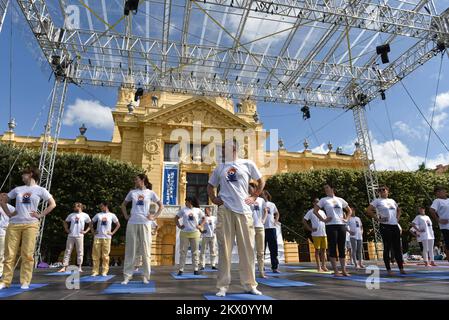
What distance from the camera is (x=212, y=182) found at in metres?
4.00

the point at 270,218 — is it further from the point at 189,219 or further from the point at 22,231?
the point at 22,231

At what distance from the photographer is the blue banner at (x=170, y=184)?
21.2 meters

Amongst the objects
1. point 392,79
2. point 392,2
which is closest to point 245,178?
point 392,2

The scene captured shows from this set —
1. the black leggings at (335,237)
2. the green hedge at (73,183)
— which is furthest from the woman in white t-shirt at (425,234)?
the green hedge at (73,183)

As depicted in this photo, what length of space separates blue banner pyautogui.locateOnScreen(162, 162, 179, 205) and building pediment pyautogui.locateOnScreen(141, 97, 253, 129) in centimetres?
349

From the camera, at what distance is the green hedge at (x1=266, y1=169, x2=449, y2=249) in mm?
18172

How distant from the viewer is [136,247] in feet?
16.4

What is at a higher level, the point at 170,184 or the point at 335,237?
the point at 170,184

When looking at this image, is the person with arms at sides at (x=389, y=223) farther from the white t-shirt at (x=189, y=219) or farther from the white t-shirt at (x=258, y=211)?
the white t-shirt at (x=189, y=219)

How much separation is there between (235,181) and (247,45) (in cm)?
1183

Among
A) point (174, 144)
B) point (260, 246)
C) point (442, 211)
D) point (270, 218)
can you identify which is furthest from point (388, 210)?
point (174, 144)

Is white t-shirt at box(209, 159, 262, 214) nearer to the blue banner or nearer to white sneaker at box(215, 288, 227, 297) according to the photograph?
white sneaker at box(215, 288, 227, 297)
